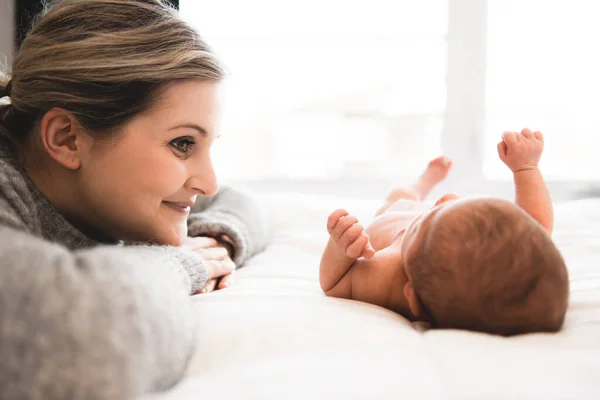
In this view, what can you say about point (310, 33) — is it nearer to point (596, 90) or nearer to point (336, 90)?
point (336, 90)

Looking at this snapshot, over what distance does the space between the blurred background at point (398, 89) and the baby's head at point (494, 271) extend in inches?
65.7

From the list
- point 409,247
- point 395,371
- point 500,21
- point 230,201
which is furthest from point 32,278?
point 500,21

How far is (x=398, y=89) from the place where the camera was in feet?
8.35

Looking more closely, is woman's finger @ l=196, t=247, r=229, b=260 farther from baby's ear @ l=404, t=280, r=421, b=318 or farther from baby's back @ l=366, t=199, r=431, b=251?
baby's ear @ l=404, t=280, r=421, b=318

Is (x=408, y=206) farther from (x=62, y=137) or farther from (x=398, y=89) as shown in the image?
(x=398, y=89)

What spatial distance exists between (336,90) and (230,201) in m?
1.20

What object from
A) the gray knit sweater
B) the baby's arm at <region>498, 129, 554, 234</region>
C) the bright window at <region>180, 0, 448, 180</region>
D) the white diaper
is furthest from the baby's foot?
the gray knit sweater

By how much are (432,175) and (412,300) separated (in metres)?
0.82

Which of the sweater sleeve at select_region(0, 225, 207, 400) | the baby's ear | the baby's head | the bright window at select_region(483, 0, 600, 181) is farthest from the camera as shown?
the bright window at select_region(483, 0, 600, 181)

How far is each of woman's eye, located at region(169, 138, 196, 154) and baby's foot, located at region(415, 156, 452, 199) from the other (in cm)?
79

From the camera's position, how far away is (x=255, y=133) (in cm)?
262

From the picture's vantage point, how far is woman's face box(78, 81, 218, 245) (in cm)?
100

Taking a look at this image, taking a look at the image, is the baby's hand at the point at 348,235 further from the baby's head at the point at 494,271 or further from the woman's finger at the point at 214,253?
the woman's finger at the point at 214,253

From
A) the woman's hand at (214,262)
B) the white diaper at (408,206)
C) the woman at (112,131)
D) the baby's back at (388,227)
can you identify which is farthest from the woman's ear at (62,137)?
the white diaper at (408,206)
